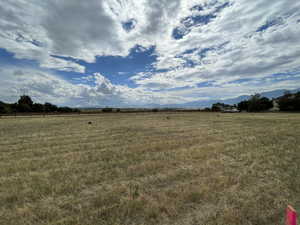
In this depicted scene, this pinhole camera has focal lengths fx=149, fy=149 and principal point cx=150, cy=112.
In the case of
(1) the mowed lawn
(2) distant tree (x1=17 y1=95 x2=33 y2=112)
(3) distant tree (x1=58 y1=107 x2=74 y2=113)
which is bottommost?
(1) the mowed lawn

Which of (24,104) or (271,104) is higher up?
(24,104)

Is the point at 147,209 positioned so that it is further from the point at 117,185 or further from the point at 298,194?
the point at 298,194

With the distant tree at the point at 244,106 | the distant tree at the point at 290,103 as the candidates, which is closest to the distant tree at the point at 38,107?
the distant tree at the point at 244,106

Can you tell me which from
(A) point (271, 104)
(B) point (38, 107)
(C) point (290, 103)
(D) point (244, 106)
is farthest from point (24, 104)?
(A) point (271, 104)

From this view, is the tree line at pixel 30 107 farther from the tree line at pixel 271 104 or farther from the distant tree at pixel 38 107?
the tree line at pixel 271 104

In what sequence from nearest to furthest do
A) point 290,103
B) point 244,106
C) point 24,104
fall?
point 290,103 < point 24,104 < point 244,106

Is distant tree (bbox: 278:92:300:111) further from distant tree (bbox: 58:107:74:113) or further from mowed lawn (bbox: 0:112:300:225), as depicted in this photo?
distant tree (bbox: 58:107:74:113)


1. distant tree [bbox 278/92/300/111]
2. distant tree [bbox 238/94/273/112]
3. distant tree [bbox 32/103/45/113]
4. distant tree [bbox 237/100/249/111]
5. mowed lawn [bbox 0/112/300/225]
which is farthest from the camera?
distant tree [bbox 237/100/249/111]

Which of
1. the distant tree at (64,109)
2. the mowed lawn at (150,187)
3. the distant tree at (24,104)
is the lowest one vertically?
the mowed lawn at (150,187)

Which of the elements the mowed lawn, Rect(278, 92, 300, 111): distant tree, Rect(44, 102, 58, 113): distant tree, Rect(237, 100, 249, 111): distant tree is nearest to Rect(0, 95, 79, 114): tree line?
Rect(44, 102, 58, 113): distant tree

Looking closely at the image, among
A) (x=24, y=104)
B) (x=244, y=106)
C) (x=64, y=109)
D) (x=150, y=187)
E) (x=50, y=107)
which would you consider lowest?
(x=150, y=187)

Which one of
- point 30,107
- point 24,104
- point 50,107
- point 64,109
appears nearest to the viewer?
point 24,104

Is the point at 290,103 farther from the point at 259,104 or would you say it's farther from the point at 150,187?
the point at 150,187

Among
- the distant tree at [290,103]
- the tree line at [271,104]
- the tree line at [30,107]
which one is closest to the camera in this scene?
the distant tree at [290,103]
